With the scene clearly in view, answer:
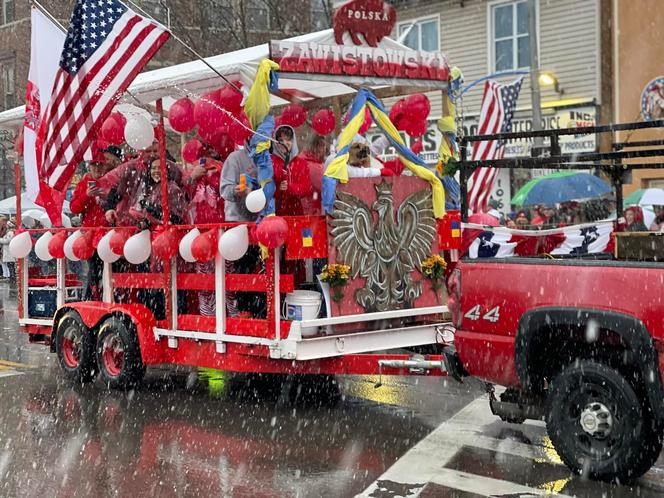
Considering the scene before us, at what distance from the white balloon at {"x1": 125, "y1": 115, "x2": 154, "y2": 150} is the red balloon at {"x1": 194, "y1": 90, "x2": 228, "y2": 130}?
1.77 ft

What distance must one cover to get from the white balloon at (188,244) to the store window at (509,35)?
18835mm

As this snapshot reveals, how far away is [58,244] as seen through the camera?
9859mm

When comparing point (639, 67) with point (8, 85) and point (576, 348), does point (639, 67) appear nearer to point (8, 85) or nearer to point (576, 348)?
point (576, 348)

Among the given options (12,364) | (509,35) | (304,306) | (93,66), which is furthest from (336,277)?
(509,35)

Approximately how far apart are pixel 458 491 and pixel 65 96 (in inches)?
213

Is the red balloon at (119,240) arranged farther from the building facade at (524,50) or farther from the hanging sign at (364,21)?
the building facade at (524,50)

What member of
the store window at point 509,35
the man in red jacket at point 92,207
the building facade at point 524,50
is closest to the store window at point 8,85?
the building facade at point 524,50

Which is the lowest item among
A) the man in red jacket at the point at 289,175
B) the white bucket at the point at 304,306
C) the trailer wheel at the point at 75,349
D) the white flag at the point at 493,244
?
the trailer wheel at the point at 75,349

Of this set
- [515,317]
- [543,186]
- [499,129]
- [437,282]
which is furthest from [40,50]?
[543,186]

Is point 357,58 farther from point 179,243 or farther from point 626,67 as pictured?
point 626,67

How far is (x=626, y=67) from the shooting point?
23609 mm

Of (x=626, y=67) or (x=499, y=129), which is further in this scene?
(x=626, y=67)

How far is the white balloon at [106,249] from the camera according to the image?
9.15m

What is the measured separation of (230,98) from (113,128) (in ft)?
7.14
